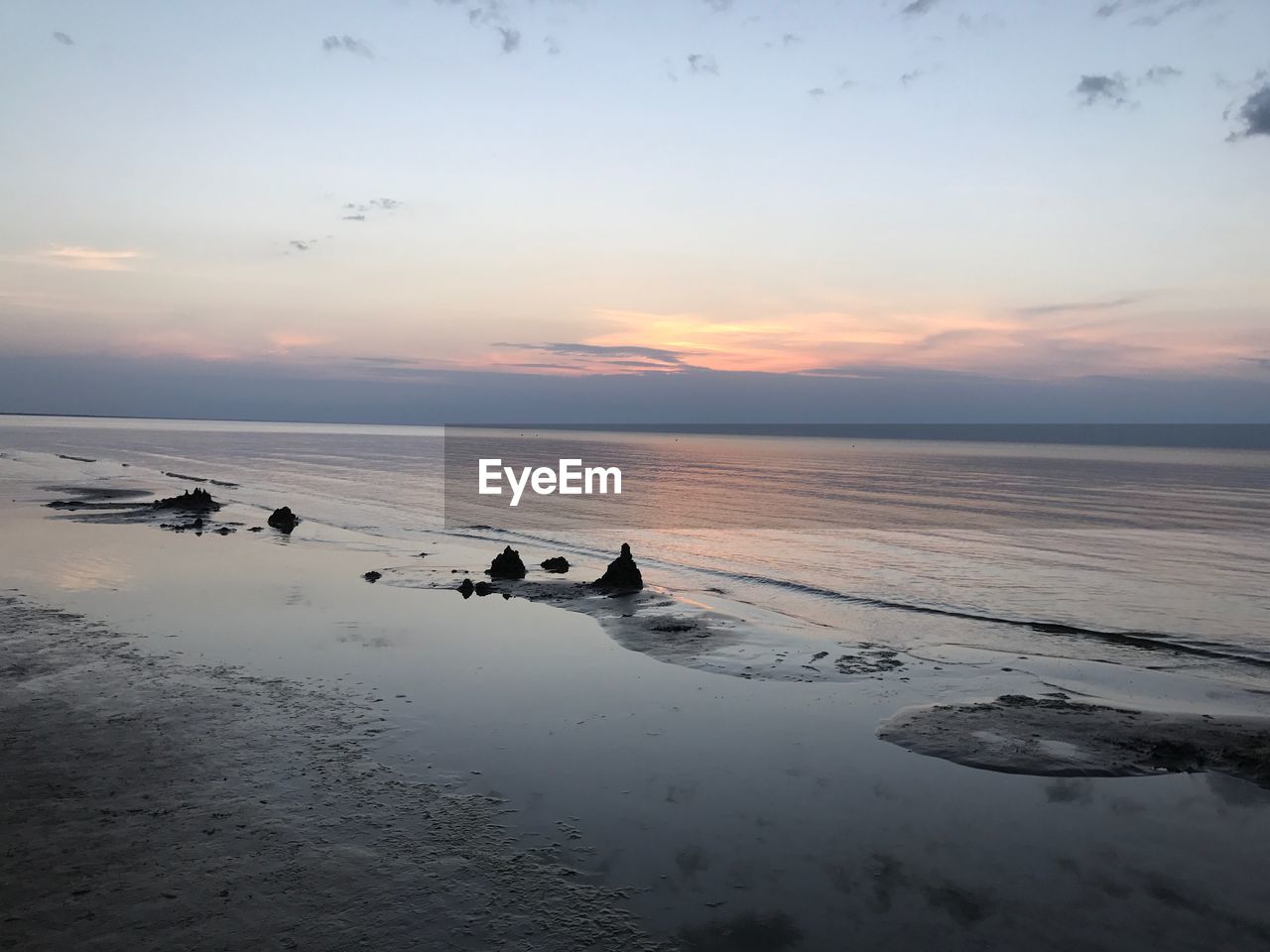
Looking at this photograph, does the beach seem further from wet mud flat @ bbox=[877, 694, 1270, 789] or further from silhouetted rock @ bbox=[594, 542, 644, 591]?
silhouetted rock @ bbox=[594, 542, 644, 591]

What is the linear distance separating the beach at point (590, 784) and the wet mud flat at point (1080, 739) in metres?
0.13

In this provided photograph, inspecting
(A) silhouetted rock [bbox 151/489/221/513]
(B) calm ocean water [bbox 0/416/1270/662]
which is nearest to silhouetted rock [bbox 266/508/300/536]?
(B) calm ocean water [bbox 0/416/1270/662]

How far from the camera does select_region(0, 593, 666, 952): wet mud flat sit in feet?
27.2

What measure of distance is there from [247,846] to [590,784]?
4.78 metres

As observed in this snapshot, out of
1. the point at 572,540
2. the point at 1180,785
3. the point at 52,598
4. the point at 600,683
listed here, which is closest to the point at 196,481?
the point at 572,540

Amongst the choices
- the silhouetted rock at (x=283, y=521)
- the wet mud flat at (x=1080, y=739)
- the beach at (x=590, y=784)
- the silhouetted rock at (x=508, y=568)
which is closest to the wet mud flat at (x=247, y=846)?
the beach at (x=590, y=784)

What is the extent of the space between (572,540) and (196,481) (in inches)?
1770

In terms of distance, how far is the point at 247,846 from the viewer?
9836 millimetres

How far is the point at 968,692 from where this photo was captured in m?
17.8

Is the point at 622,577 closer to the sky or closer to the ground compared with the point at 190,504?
closer to the ground

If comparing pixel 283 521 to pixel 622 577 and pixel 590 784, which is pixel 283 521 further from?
pixel 590 784

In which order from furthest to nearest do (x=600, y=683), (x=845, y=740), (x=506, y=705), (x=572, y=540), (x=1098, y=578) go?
(x=572, y=540)
(x=1098, y=578)
(x=600, y=683)
(x=506, y=705)
(x=845, y=740)

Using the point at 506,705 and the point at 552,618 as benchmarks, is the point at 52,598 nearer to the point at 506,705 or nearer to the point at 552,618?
the point at 552,618

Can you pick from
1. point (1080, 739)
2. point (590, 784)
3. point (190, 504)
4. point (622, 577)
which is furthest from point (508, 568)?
point (190, 504)
